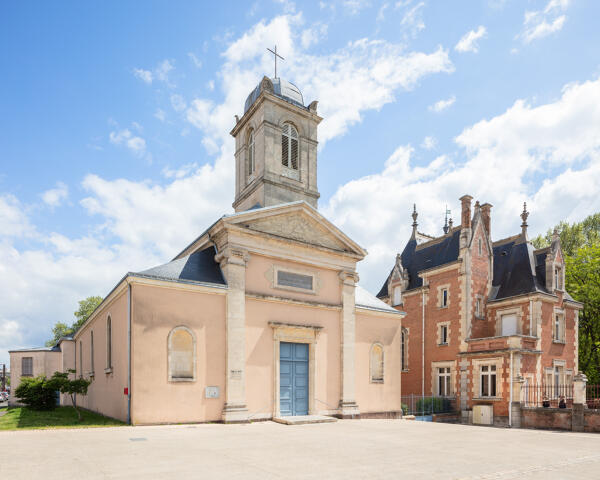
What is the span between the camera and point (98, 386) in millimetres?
19594

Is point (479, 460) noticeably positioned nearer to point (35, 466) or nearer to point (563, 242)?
point (35, 466)

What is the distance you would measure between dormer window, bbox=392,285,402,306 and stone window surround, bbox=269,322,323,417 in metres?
15.2

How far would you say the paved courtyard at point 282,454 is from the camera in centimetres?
805

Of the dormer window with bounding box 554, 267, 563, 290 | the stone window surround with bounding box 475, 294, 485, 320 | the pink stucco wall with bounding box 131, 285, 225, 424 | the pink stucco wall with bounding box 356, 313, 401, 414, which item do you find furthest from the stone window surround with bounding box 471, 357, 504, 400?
the pink stucco wall with bounding box 131, 285, 225, 424

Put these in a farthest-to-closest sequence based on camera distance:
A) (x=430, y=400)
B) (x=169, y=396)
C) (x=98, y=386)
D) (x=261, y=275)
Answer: (x=430, y=400)
(x=98, y=386)
(x=261, y=275)
(x=169, y=396)

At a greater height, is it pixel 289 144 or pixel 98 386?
pixel 289 144

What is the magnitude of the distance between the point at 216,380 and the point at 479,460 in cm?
976

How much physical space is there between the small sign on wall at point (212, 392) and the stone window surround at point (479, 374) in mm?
16175

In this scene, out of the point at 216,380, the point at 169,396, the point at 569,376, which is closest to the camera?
the point at 169,396

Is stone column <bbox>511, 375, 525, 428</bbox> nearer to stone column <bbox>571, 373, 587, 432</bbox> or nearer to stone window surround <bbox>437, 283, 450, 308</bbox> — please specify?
stone column <bbox>571, 373, 587, 432</bbox>

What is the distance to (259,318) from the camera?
58.4ft

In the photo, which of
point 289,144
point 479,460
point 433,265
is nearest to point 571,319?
point 433,265

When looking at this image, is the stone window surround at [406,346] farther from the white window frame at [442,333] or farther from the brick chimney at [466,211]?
the brick chimney at [466,211]

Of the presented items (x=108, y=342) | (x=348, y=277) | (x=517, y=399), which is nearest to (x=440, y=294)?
(x=517, y=399)
